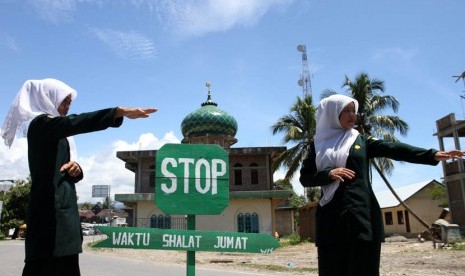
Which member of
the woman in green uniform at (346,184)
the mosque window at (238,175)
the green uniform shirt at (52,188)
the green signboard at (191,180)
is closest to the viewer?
the green uniform shirt at (52,188)

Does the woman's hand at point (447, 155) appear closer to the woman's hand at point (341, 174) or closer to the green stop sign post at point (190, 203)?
the woman's hand at point (341, 174)

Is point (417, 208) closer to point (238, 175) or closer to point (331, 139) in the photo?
point (238, 175)

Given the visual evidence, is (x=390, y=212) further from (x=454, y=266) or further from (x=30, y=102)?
(x=30, y=102)

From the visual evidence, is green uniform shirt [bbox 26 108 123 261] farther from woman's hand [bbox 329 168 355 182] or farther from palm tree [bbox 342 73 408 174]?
palm tree [bbox 342 73 408 174]

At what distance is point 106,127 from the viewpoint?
8.29 feet

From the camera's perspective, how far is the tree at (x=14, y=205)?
37.2 meters

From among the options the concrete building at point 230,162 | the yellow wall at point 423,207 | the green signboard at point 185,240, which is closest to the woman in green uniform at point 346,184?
the green signboard at point 185,240

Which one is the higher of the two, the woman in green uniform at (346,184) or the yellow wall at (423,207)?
the yellow wall at (423,207)

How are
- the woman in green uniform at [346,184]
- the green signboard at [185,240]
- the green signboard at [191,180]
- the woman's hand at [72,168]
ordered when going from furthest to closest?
the green signboard at [191,180] → the green signboard at [185,240] → the woman in green uniform at [346,184] → the woman's hand at [72,168]

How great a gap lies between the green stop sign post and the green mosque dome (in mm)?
22251

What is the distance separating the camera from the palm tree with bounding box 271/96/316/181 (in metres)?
26.2

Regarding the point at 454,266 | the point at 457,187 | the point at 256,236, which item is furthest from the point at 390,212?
the point at 256,236

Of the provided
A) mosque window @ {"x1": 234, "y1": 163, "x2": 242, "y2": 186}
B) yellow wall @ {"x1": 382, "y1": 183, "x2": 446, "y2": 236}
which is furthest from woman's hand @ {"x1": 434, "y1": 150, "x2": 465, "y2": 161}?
yellow wall @ {"x1": 382, "y1": 183, "x2": 446, "y2": 236}

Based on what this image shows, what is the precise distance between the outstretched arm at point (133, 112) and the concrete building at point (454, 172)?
90.2ft
